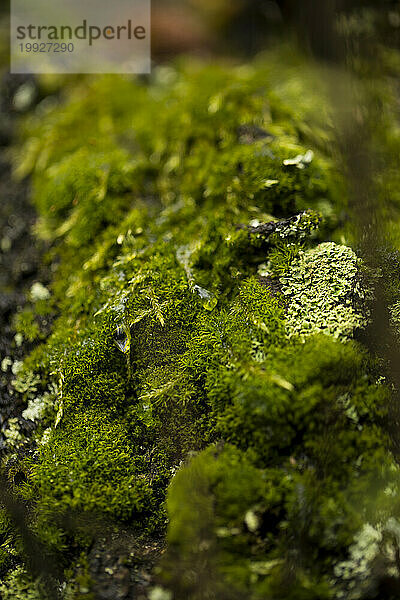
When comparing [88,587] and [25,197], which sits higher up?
[25,197]

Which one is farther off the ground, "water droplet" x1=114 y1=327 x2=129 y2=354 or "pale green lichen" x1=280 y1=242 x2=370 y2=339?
"pale green lichen" x1=280 y1=242 x2=370 y2=339

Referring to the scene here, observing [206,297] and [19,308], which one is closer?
[206,297]

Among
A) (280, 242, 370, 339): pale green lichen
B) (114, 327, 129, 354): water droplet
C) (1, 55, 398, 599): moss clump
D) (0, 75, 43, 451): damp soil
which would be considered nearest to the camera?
(1, 55, 398, 599): moss clump

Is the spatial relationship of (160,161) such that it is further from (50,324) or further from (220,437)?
(220,437)

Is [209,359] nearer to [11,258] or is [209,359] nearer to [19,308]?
[19,308]

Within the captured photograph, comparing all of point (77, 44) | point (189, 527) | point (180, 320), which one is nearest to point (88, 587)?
point (189, 527)

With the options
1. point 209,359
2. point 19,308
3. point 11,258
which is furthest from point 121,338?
point 11,258

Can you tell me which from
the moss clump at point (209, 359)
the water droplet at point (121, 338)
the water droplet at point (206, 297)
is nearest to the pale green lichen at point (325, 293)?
the moss clump at point (209, 359)

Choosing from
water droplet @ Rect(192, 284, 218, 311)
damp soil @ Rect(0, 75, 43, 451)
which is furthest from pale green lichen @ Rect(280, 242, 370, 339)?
damp soil @ Rect(0, 75, 43, 451)

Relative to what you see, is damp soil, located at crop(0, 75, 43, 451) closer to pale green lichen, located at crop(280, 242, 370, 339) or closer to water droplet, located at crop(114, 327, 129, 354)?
water droplet, located at crop(114, 327, 129, 354)
